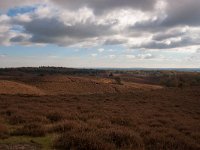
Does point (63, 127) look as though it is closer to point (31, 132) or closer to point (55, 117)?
point (31, 132)

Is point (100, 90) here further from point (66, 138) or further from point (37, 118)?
point (66, 138)

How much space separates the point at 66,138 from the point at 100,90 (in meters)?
60.9

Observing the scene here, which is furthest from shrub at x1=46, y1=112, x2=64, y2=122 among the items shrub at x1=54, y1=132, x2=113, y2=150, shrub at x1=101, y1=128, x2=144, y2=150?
shrub at x1=54, y1=132, x2=113, y2=150

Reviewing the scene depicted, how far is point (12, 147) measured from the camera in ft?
27.0

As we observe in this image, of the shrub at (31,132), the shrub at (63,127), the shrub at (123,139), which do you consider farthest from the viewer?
the shrub at (63,127)

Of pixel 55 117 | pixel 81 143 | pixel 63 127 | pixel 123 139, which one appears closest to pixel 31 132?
pixel 63 127

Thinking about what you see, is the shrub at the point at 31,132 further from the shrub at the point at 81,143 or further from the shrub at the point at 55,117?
the shrub at the point at 55,117

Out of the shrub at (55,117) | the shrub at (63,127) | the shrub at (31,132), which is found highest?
the shrub at (31,132)

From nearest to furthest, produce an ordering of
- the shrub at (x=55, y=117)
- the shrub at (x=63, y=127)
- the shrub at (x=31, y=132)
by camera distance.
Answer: the shrub at (x=31, y=132) < the shrub at (x=63, y=127) < the shrub at (x=55, y=117)

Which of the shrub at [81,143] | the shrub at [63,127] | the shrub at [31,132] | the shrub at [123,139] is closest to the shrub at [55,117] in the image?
the shrub at [63,127]

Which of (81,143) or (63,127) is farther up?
(81,143)

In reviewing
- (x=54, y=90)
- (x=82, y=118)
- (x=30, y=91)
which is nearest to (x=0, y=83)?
(x=30, y=91)

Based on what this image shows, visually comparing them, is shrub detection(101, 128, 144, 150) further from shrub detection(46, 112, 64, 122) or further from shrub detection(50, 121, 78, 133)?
shrub detection(46, 112, 64, 122)

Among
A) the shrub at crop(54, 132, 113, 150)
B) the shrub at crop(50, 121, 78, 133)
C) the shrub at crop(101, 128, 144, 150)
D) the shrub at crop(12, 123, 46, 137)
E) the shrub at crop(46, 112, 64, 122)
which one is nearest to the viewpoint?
the shrub at crop(54, 132, 113, 150)
